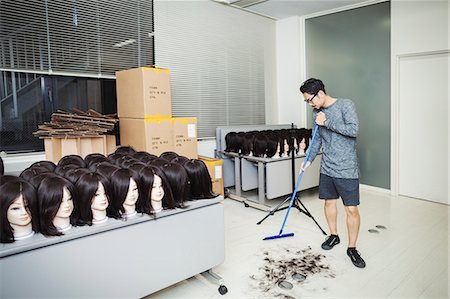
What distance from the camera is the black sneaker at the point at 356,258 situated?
2.75 metres

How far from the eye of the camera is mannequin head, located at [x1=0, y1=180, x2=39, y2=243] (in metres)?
1.62

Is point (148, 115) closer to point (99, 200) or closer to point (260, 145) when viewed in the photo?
point (260, 145)

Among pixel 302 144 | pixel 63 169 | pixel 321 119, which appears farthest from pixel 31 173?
pixel 302 144

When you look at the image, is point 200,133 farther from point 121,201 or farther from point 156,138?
point 121,201

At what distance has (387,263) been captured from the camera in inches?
111

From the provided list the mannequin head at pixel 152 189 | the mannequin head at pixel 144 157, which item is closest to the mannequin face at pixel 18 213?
the mannequin head at pixel 152 189

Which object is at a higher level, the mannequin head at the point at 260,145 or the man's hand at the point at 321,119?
the man's hand at the point at 321,119

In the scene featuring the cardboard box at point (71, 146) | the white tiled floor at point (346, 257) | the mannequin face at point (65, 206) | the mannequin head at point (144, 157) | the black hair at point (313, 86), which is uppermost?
the black hair at point (313, 86)

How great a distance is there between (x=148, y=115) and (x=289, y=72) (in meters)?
3.18

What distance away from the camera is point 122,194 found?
200 centimetres

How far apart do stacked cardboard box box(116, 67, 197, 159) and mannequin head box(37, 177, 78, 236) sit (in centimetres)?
195

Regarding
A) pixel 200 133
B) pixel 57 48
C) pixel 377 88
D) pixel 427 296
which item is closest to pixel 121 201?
pixel 427 296

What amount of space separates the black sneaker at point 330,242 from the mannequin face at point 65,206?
2.21 metres

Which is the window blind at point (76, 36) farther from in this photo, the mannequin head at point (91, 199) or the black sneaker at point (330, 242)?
the black sneaker at point (330, 242)
